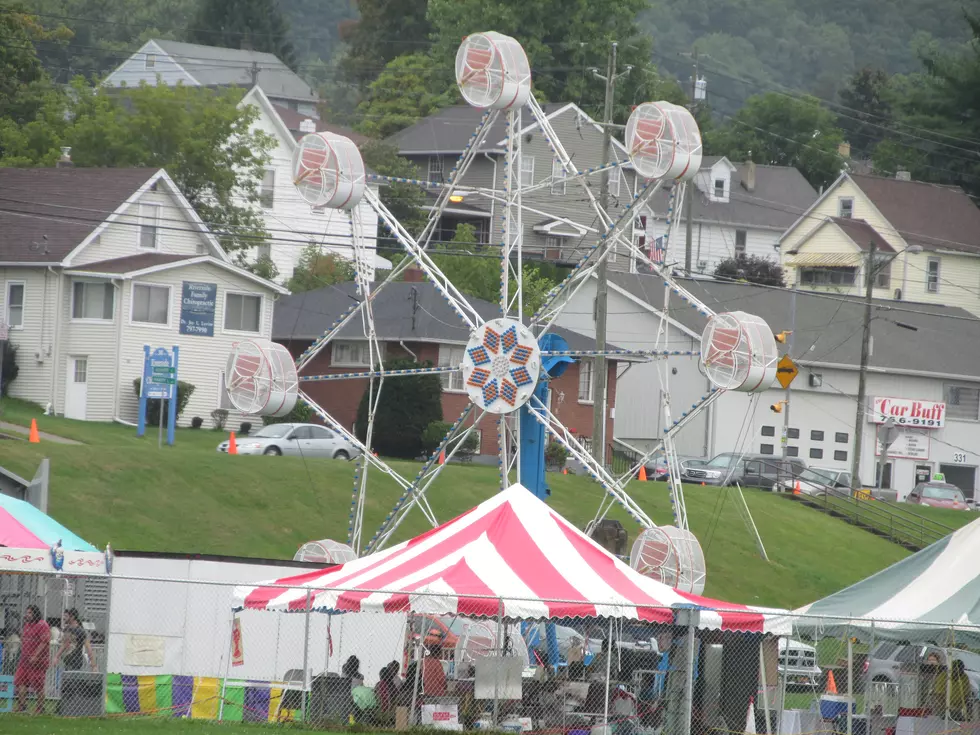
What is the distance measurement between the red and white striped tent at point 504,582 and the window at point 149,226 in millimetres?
32978

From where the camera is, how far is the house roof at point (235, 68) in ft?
348

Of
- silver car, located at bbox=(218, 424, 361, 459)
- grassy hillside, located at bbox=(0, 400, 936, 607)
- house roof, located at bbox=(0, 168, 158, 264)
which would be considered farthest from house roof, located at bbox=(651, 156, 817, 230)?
grassy hillside, located at bbox=(0, 400, 936, 607)

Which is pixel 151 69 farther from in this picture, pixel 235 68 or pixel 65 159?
pixel 65 159

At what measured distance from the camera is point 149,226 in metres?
51.4

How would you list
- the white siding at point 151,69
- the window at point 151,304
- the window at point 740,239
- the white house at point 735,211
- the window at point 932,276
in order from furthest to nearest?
the white siding at point 151,69
the window at point 740,239
the white house at point 735,211
the window at point 932,276
the window at point 151,304

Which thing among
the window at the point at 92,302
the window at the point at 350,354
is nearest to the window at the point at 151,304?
the window at the point at 92,302

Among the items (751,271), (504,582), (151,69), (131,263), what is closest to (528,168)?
(751,271)

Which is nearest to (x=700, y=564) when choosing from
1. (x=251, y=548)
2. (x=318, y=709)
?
(x=318, y=709)

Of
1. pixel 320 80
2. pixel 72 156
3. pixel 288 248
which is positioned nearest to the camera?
pixel 72 156

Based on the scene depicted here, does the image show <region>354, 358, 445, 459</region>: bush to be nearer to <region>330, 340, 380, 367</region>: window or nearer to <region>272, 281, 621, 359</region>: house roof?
<region>272, 281, 621, 359</region>: house roof

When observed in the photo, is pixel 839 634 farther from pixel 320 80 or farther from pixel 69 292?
pixel 320 80

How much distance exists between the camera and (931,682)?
19.3 m

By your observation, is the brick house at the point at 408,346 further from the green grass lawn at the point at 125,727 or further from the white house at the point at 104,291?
the green grass lawn at the point at 125,727

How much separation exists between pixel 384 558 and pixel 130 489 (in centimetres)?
1476
